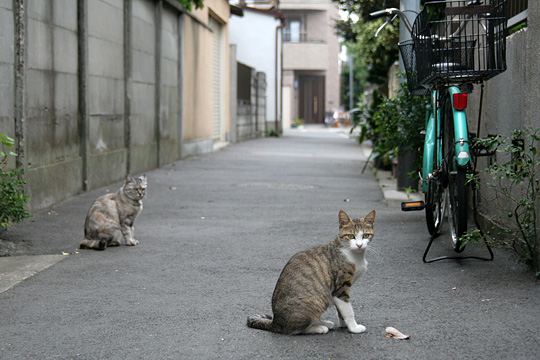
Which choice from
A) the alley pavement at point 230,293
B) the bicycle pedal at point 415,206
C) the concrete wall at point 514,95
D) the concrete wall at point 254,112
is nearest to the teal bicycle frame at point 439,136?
the bicycle pedal at point 415,206

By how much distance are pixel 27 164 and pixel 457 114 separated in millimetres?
4948

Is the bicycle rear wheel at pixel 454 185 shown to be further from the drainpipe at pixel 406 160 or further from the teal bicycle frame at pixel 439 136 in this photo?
the drainpipe at pixel 406 160

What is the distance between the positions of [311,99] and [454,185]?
183 feet

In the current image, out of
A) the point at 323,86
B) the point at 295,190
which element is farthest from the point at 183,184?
the point at 323,86

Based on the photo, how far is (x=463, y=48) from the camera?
7242 mm

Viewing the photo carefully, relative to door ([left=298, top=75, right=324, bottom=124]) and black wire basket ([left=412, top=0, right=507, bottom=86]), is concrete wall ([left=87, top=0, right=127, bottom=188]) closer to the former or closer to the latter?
black wire basket ([left=412, top=0, right=507, bottom=86])

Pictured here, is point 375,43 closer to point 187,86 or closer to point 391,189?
point 187,86

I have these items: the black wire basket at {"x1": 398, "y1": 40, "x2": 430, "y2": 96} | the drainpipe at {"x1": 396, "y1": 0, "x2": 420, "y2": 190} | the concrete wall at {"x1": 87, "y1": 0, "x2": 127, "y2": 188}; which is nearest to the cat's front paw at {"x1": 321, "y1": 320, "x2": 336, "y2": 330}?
the black wire basket at {"x1": 398, "y1": 40, "x2": 430, "y2": 96}

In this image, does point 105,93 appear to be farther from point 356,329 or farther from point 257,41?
point 257,41

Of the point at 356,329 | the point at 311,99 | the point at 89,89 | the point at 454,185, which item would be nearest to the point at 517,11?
the point at 454,185

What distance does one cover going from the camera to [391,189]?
13.3 m

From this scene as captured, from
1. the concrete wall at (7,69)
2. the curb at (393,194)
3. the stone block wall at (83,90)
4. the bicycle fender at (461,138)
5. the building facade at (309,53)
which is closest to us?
the bicycle fender at (461,138)

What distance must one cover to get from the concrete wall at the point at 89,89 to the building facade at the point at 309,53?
36234 millimetres

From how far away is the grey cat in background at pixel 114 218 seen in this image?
319 inches
